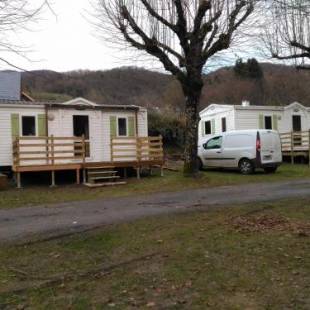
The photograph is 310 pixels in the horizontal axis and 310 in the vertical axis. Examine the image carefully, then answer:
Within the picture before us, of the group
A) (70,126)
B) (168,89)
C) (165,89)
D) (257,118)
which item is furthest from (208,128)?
(168,89)

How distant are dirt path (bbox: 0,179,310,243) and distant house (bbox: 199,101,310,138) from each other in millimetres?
13372

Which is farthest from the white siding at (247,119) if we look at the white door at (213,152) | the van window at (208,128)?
the white door at (213,152)

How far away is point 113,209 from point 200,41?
309 inches

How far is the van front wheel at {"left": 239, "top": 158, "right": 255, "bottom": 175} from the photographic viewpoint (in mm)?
21797

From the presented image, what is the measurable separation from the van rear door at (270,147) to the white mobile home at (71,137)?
4.38 m

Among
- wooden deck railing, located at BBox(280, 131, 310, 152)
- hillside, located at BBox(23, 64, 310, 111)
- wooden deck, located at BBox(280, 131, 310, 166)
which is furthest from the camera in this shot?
hillside, located at BBox(23, 64, 310, 111)

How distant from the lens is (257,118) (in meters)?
30.5

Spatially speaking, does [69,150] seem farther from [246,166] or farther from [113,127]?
[246,166]

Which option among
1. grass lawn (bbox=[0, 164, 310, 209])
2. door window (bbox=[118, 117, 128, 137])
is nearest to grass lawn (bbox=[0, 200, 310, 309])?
grass lawn (bbox=[0, 164, 310, 209])

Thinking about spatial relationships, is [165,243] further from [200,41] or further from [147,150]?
[147,150]

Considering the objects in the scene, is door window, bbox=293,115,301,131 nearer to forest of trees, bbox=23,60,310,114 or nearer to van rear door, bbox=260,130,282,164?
forest of trees, bbox=23,60,310,114

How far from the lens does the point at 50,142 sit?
66.5 feet

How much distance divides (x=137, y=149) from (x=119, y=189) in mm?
3755

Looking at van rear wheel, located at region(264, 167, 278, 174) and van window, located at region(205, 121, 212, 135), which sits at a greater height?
van window, located at region(205, 121, 212, 135)
